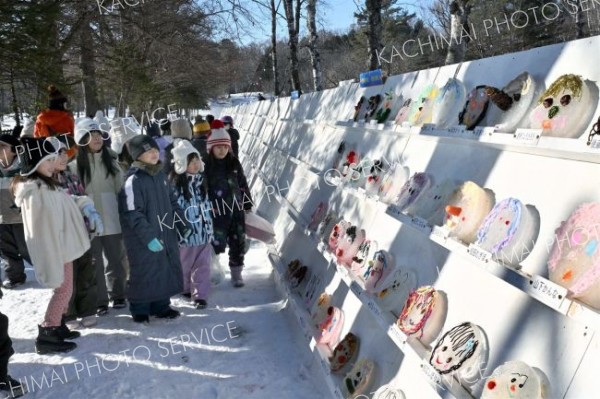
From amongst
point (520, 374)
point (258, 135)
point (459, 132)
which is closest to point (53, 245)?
point (459, 132)

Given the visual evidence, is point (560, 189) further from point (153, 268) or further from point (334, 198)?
point (153, 268)

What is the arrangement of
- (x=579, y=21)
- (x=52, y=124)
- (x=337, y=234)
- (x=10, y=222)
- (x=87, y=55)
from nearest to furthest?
(x=337, y=234), (x=10, y=222), (x=52, y=124), (x=87, y=55), (x=579, y=21)

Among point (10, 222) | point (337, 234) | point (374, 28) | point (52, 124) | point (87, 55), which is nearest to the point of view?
point (337, 234)

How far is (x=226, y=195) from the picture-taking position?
5.25 meters

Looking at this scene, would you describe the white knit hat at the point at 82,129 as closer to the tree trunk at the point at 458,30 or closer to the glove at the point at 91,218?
the glove at the point at 91,218

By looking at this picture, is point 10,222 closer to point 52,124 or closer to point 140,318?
point 52,124

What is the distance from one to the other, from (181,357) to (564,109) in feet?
11.2

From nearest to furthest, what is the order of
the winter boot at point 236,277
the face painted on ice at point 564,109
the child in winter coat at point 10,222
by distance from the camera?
1. the face painted on ice at point 564,109
2. the child in winter coat at point 10,222
3. the winter boot at point 236,277

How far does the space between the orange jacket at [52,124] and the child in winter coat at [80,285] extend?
4.22 feet

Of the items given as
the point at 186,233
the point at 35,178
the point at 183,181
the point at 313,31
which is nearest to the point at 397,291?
the point at 186,233

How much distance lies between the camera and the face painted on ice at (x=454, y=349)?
82.7 inches

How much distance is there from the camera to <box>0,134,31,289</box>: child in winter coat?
4.89 meters

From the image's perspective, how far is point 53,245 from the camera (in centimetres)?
380

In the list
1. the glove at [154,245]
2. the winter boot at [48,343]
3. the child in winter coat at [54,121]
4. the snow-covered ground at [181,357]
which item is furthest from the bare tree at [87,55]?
the winter boot at [48,343]
